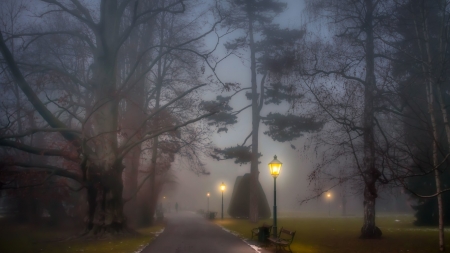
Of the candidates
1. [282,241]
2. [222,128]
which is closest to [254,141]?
[222,128]

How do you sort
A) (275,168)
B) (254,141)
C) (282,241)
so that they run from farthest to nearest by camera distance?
(254,141) → (275,168) → (282,241)

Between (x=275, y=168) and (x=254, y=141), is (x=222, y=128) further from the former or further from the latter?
(x=275, y=168)

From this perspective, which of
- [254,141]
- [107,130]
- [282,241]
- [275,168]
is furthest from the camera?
[254,141]

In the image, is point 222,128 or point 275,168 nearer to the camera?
point 275,168

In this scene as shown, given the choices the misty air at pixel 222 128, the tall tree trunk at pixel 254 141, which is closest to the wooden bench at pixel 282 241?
the misty air at pixel 222 128

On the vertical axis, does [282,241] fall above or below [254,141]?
below

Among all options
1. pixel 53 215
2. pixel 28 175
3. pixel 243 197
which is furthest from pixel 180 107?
pixel 243 197

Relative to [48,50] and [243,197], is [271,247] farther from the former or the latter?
[243,197]

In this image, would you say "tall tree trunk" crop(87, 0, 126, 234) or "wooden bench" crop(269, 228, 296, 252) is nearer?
"wooden bench" crop(269, 228, 296, 252)

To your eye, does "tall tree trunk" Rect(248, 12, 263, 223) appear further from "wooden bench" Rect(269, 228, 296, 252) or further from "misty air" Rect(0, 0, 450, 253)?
"wooden bench" Rect(269, 228, 296, 252)

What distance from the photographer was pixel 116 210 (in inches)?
741

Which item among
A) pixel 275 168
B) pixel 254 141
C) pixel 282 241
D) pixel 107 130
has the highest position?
pixel 254 141

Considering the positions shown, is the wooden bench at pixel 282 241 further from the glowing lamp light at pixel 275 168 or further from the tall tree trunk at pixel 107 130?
the tall tree trunk at pixel 107 130

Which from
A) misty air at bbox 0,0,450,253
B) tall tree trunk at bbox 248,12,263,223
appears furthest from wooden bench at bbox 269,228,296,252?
tall tree trunk at bbox 248,12,263,223
